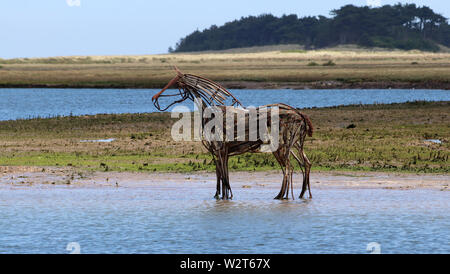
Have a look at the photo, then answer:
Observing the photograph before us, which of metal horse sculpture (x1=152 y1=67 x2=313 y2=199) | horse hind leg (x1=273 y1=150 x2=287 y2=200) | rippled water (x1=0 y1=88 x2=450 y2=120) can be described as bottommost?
rippled water (x1=0 y1=88 x2=450 y2=120)

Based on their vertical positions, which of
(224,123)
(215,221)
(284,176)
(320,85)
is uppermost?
(224,123)

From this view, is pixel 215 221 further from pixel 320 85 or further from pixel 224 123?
pixel 320 85

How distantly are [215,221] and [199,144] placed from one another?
12856 mm

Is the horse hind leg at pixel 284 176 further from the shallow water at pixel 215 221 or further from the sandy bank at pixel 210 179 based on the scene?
the sandy bank at pixel 210 179

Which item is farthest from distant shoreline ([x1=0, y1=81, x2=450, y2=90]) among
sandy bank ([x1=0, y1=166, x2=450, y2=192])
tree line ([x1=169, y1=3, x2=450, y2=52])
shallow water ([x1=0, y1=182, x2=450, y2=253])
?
tree line ([x1=169, y1=3, x2=450, y2=52])

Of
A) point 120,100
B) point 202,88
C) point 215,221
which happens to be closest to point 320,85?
point 120,100

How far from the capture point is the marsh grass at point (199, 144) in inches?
877

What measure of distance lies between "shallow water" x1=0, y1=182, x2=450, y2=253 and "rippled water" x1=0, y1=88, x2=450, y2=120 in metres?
29.3

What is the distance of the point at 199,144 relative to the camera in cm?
2698

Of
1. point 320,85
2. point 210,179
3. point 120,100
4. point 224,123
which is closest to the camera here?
point 224,123

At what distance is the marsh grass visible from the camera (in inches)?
877

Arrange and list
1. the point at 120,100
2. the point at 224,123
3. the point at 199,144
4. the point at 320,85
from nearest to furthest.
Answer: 1. the point at 224,123
2. the point at 199,144
3. the point at 120,100
4. the point at 320,85

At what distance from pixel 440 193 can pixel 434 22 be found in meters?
172

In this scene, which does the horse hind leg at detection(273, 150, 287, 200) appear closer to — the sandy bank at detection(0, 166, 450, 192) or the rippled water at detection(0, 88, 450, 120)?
the sandy bank at detection(0, 166, 450, 192)
